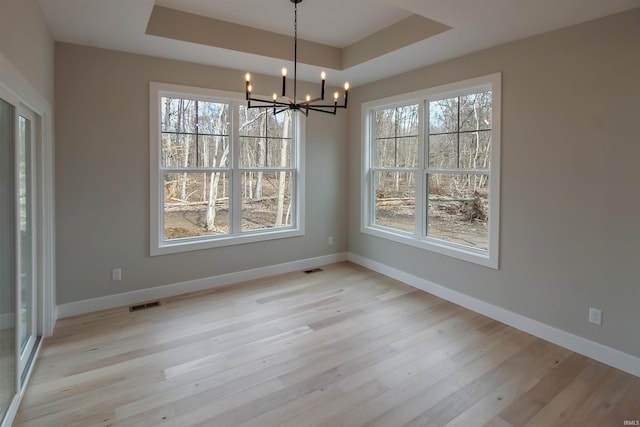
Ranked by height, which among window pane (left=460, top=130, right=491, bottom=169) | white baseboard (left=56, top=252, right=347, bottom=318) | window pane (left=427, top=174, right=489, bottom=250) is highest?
window pane (left=460, top=130, right=491, bottom=169)

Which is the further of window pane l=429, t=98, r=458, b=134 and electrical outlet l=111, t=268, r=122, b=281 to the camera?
window pane l=429, t=98, r=458, b=134

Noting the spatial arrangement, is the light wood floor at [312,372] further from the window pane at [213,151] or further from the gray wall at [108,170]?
the window pane at [213,151]

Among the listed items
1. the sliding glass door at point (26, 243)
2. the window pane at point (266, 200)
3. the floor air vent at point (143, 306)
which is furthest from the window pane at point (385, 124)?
the sliding glass door at point (26, 243)

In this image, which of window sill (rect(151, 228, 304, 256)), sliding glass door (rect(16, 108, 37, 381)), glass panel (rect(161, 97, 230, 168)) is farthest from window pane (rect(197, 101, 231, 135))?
sliding glass door (rect(16, 108, 37, 381))

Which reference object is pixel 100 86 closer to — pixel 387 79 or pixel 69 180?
pixel 69 180

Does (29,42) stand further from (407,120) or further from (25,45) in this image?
(407,120)

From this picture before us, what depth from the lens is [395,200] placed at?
4.63 metres

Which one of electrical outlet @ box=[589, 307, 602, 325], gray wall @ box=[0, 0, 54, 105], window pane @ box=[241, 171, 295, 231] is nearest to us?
gray wall @ box=[0, 0, 54, 105]

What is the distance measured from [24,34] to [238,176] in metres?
2.43

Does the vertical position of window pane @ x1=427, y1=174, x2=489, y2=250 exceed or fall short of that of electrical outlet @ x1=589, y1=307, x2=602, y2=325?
it exceeds it

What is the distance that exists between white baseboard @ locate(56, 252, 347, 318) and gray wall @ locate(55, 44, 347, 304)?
0.18ft

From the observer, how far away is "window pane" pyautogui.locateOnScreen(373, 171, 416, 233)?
4.41 meters

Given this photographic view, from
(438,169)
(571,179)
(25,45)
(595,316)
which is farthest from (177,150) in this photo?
(595,316)

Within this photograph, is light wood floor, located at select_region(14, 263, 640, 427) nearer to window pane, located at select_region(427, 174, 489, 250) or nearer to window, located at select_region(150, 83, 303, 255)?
window pane, located at select_region(427, 174, 489, 250)
